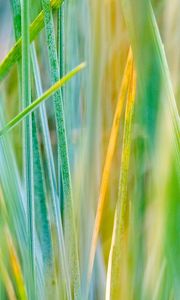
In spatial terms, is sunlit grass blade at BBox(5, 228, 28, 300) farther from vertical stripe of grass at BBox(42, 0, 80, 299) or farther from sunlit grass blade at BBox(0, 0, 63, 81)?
sunlit grass blade at BBox(0, 0, 63, 81)

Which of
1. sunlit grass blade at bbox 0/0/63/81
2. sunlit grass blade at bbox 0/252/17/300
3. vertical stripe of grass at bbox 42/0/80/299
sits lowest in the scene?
sunlit grass blade at bbox 0/252/17/300

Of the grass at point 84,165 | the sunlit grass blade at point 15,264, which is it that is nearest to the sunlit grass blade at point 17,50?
the grass at point 84,165

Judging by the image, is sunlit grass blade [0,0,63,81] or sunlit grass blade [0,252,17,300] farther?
sunlit grass blade [0,252,17,300]

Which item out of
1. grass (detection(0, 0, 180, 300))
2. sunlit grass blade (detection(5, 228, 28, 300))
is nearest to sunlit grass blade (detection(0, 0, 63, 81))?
grass (detection(0, 0, 180, 300))

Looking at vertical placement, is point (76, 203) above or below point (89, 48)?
below

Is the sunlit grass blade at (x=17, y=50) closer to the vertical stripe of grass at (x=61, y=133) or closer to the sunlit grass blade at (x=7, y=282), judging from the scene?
the vertical stripe of grass at (x=61, y=133)

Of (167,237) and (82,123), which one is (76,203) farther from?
(167,237)

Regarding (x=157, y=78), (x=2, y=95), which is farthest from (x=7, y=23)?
(x=157, y=78)
